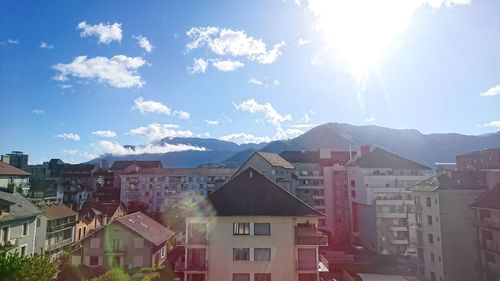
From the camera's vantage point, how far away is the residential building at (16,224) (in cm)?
3530

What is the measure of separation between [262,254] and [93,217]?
46.5 metres

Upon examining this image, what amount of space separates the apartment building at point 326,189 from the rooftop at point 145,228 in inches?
1528

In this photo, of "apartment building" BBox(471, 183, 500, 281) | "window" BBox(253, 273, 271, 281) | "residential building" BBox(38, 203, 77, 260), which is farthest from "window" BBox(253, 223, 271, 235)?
"residential building" BBox(38, 203, 77, 260)

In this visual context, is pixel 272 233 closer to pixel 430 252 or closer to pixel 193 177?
pixel 430 252

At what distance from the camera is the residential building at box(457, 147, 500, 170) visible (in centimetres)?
8088

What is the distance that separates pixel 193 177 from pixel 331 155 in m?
42.4

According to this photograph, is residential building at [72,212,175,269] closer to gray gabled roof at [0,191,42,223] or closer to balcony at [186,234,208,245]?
gray gabled roof at [0,191,42,223]

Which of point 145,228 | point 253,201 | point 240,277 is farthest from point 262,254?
point 145,228

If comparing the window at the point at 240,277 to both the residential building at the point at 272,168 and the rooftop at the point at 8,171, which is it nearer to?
the rooftop at the point at 8,171

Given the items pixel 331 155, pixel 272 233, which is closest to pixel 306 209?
pixel 272 233

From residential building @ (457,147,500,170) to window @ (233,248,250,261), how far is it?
238 ft

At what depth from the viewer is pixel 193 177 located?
104562 mm

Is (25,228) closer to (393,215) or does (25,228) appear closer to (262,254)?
(262,254)

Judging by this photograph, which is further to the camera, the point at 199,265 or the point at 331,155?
the point at 331,155
